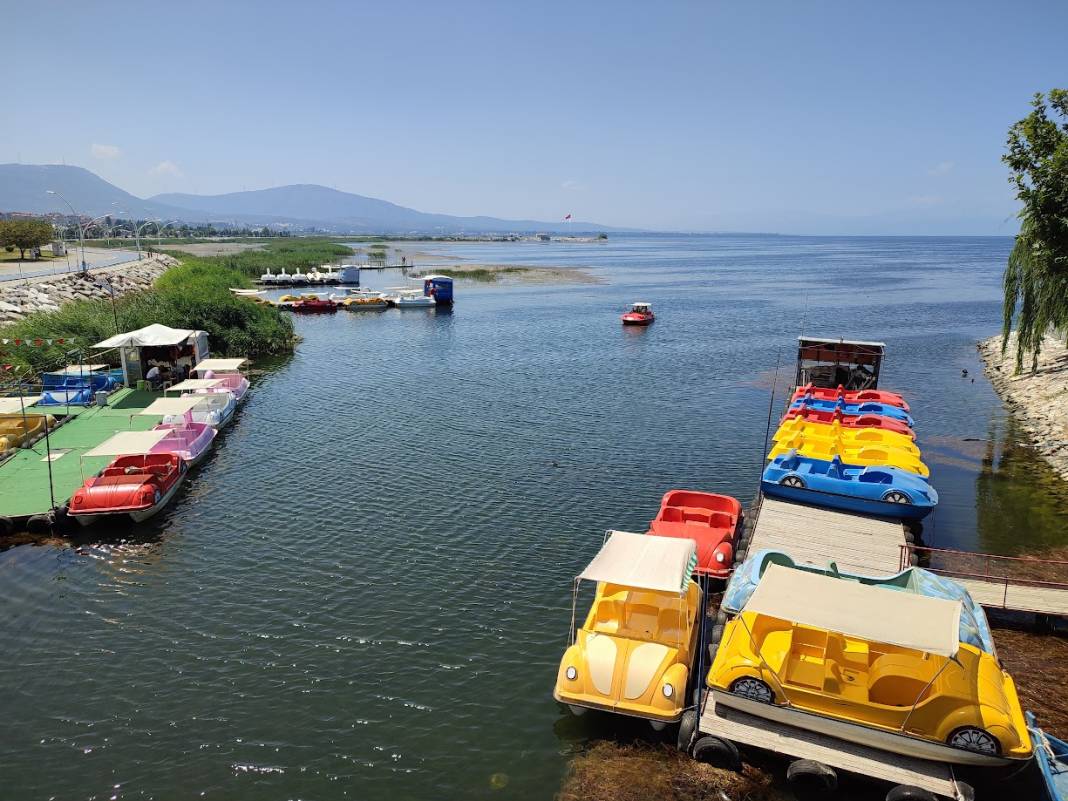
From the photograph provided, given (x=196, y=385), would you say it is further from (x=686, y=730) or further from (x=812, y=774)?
(x=812, y=774)

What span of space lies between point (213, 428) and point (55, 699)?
17863 millimetres

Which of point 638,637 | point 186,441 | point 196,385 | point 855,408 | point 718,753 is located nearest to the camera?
point 718,753

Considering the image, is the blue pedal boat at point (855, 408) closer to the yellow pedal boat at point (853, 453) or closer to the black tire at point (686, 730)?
the yellow pedal boat at point (853, 453)

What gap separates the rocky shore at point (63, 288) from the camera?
156 ft

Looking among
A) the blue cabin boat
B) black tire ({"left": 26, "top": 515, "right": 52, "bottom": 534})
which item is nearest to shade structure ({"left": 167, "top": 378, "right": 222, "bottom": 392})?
black tire ({"left": 26, "top": 515, "right": 52, "bottom": 534})

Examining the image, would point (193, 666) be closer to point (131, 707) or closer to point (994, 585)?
point (131, 707)

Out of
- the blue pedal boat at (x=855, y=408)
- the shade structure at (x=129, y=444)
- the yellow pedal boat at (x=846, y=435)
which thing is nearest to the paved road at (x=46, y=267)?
the shade structure at (x=129, y=444)

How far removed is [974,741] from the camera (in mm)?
11000

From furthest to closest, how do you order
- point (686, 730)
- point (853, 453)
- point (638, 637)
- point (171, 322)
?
1. point (171, 322)
2. point (853, 453)
3. point (638, 637)
4. point (686, 730)

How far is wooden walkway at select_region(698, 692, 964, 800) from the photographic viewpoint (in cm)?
1102

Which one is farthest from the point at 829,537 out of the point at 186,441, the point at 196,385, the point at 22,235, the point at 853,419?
the point at 22,235

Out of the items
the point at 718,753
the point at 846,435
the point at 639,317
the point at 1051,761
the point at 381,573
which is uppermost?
the point at 639,317

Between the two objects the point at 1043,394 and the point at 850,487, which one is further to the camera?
the point at 1043,394

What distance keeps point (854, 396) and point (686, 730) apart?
83.6ft
